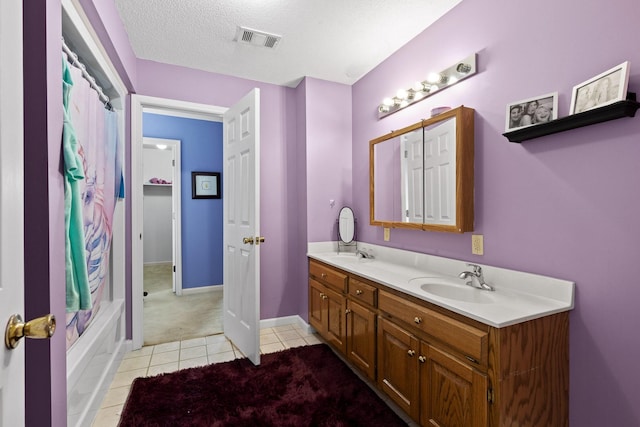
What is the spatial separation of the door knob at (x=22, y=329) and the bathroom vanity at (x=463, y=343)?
1.37m

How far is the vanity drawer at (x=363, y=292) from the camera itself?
1.95 m

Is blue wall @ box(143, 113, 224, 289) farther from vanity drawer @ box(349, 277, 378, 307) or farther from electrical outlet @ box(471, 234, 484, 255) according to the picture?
electrical outlet @ box(471, 234, 484, 255)

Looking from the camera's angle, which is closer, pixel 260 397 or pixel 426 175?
pixel 260 397

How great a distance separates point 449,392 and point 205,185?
4061 mm

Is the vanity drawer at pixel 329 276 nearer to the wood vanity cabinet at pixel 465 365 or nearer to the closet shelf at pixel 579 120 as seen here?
the wood vanity cabinet at pixel 465 365

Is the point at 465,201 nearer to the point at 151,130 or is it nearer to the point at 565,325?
the point at 565,325

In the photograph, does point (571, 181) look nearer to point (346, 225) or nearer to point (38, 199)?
point (346, 225)

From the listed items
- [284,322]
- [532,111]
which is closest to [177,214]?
[284,322]

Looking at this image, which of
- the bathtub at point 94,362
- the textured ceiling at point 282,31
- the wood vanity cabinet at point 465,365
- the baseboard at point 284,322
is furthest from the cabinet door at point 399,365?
the textured ceiling at point 282,31

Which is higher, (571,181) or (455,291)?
(571,181)

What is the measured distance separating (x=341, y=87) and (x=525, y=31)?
1817mm

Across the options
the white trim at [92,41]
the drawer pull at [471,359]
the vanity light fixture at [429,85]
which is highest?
the white trim at [92,41]

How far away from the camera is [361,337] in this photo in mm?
2088

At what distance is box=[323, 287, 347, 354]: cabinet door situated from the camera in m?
2.32
